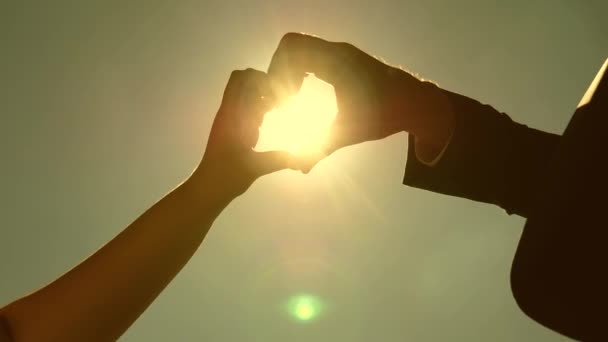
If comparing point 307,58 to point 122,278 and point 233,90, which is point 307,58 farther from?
point 122,278

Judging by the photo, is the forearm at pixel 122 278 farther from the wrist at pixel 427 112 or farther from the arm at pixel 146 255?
the wrist at pixel 427 112

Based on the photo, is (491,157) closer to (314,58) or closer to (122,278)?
(314,58)

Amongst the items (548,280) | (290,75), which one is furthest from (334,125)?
(548,280)

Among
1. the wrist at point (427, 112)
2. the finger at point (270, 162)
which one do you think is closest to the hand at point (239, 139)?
the finger at point (270, 162)

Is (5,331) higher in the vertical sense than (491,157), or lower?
lower

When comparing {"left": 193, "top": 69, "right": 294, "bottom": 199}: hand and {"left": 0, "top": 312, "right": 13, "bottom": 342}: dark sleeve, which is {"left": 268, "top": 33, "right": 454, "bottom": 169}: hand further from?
{"left": 0, "top": 312, "right": 13, "bottom": 342}: dark sleeve

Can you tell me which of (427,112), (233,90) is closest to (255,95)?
(233,90)

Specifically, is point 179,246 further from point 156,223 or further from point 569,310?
point 569,310

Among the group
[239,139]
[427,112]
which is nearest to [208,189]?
[239,139]

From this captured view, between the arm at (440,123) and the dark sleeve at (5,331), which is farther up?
the arm at (440,123)
